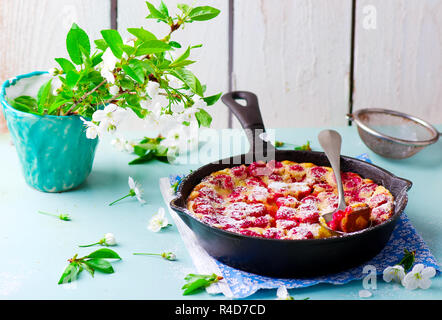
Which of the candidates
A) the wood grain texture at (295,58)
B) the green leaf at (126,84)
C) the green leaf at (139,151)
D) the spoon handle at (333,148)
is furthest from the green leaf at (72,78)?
the wood grain texture at (295,58)

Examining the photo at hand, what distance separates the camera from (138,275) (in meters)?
1.16

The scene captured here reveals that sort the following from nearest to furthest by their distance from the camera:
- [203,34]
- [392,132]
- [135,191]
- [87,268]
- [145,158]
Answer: [87,268]
[135,191]
[145,158]
[392,132]
[203,34]

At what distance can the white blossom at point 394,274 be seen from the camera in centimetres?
112

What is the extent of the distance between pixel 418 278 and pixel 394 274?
0.14ft

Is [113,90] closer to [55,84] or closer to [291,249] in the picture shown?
[55,84]

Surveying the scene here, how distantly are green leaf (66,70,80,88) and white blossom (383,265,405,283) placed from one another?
765 millimetres

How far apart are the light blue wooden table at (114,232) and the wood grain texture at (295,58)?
37 cm

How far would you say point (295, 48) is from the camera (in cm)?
210

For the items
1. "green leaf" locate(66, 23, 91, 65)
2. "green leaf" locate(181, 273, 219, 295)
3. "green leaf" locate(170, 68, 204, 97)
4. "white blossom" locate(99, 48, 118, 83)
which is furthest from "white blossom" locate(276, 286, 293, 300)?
"green leaf" locate(66, 23, 91, 65)

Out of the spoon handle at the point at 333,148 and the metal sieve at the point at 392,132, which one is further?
the metal sieve at the point at 392,132

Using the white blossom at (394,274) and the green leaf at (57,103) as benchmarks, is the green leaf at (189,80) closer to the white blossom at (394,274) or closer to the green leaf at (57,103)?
the green leaf at (57,103)

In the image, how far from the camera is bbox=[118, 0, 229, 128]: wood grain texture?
1.98 metres

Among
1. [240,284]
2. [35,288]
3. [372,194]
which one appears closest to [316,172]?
[372,194]

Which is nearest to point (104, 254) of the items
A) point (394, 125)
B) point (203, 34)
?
point (203, 34)
